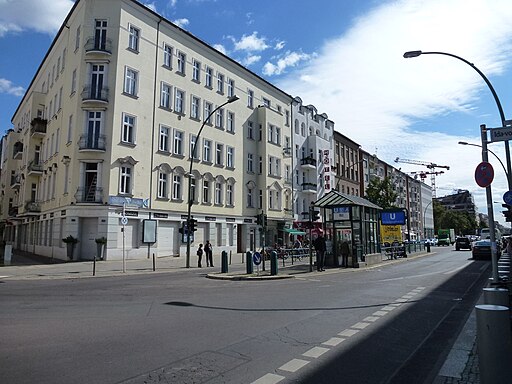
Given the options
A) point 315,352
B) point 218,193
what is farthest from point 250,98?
point 315,352

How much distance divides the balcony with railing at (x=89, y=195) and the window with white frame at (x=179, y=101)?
10158mm

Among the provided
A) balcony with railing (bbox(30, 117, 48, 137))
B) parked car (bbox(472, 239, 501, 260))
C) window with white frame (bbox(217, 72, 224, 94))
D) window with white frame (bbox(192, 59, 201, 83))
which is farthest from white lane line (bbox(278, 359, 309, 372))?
balcony with railing (bbox(30, 117, 48, 137))

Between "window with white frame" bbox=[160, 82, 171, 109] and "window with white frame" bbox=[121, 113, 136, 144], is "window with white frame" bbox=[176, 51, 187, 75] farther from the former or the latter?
"window with white frame" bbox=[121, 113, 136, 144]

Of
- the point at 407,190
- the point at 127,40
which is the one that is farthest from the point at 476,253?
the point at 407,190

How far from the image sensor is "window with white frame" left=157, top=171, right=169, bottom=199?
31703 millimetres

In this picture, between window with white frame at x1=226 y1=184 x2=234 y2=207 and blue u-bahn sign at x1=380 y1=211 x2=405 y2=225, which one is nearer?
blue u-bahn sign at x1=380 y1=211 x2=405 y2=225

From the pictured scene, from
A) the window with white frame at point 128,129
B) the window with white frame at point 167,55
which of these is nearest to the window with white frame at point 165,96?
the window with white frame at point 167,55

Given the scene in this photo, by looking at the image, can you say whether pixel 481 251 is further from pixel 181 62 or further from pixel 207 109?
pixel 181 62

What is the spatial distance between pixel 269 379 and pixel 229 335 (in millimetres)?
2276

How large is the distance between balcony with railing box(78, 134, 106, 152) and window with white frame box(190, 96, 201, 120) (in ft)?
30.8

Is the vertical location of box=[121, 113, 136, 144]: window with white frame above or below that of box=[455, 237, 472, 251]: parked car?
above

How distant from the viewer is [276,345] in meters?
6.46

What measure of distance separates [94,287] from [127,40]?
72.4ft

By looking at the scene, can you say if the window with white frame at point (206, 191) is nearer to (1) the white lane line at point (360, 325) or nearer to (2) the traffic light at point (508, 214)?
(2) the traffic light at point (508, 214)
